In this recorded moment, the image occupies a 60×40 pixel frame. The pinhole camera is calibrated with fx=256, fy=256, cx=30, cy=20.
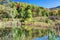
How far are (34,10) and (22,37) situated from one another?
33.2 metres

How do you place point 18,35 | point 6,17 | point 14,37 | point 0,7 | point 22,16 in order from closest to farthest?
point 14,37
point 18,35
point 0,7
point 6,17
point 22,16

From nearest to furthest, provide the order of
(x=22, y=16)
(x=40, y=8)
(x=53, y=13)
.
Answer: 1. (x=22, y=16)
2. (x=53, y=13)
3. (x=40, y=8)

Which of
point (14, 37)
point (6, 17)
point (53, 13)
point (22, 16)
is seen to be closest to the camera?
point (14, 37)

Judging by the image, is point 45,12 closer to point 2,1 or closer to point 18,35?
point 2,1

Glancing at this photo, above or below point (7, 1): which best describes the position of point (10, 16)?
below

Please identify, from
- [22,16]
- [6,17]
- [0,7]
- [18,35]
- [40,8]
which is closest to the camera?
Answer: [18,35]

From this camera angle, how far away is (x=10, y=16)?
25.6 meters

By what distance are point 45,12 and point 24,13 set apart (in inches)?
282

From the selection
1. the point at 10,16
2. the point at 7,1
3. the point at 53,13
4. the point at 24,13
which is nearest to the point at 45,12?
the point at 53,13

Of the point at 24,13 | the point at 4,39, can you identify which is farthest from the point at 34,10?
the point at 4,39

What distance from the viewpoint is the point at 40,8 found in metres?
43.2

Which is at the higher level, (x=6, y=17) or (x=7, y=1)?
(x=7, y=1)

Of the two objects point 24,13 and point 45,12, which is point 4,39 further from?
point 45,12

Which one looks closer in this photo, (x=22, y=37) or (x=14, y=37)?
(x=14, y=37)
